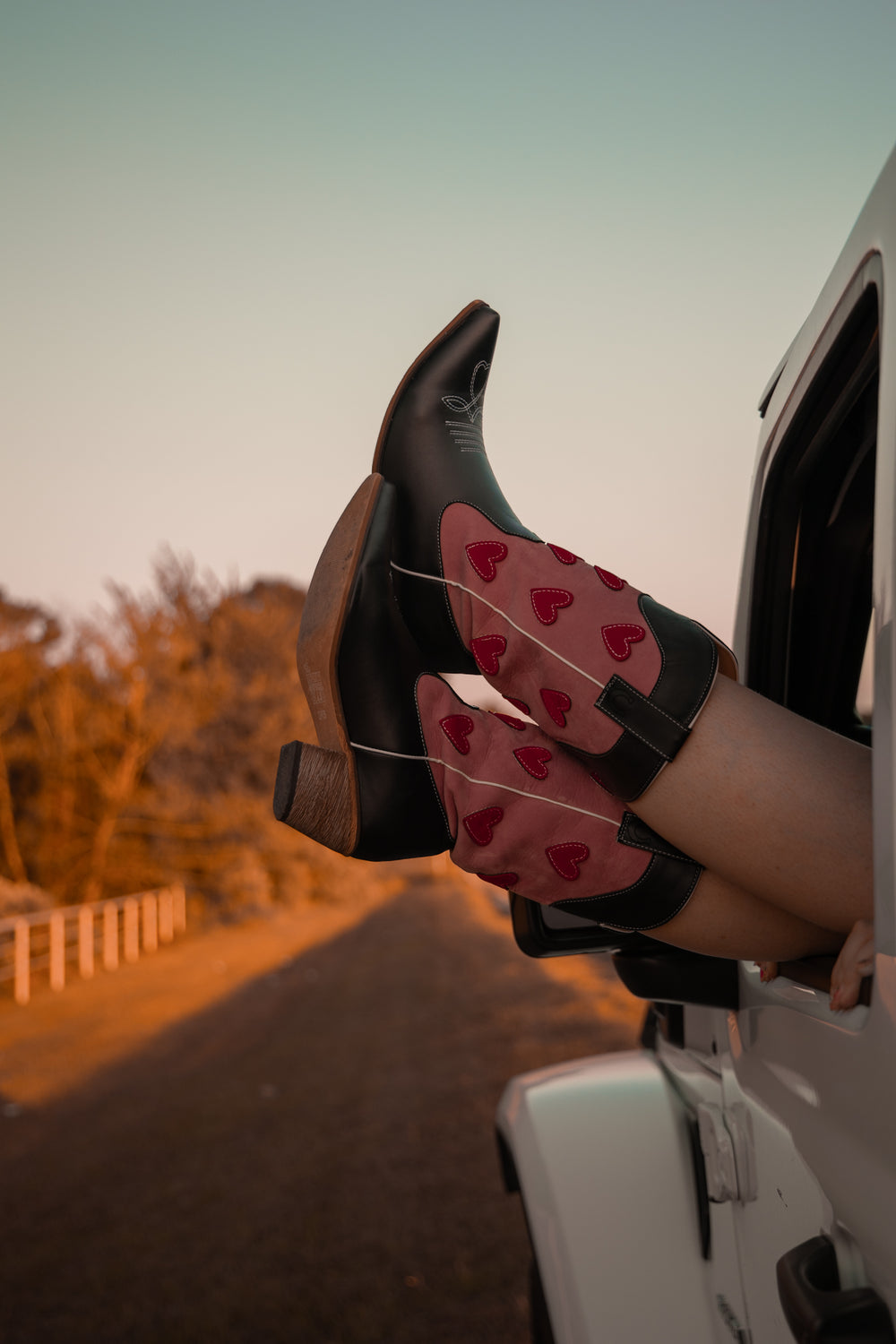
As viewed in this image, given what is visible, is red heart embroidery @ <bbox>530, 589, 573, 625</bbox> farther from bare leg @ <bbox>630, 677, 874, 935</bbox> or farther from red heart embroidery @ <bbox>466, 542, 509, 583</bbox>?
bare leg @ <bbox>630, 677, 874, 935</bbox>

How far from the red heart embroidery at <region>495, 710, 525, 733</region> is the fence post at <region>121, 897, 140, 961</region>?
1378cm

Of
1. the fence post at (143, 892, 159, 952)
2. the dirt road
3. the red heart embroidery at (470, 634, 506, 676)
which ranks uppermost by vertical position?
the red heart embroidery at (470, 634, 506, 676)

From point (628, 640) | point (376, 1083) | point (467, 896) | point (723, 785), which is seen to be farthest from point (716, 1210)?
point (467, 896)

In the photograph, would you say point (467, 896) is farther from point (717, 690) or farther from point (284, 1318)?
point (717, 690)

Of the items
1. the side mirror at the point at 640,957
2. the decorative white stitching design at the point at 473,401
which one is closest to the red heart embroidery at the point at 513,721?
the side mirror at the point at 640,957

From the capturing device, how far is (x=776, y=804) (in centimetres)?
119

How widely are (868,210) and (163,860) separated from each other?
20247mm

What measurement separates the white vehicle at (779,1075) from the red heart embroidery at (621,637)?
306mm

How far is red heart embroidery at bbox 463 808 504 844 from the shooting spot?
1375 mm

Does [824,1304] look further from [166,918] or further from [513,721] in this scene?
[166,918]

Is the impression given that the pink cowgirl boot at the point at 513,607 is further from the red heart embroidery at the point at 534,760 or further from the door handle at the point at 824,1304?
the door handle at the point at 824,1304

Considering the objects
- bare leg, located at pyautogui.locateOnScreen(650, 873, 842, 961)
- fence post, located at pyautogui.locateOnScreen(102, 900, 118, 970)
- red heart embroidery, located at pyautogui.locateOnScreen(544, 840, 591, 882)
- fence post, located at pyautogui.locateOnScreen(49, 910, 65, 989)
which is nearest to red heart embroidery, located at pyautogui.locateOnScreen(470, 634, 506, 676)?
red heart embroidery, located at pyautogui.locateOnScreen(544, 840, 591, 882)

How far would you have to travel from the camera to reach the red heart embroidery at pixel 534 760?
4.52ft

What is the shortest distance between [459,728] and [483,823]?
0.15 m
